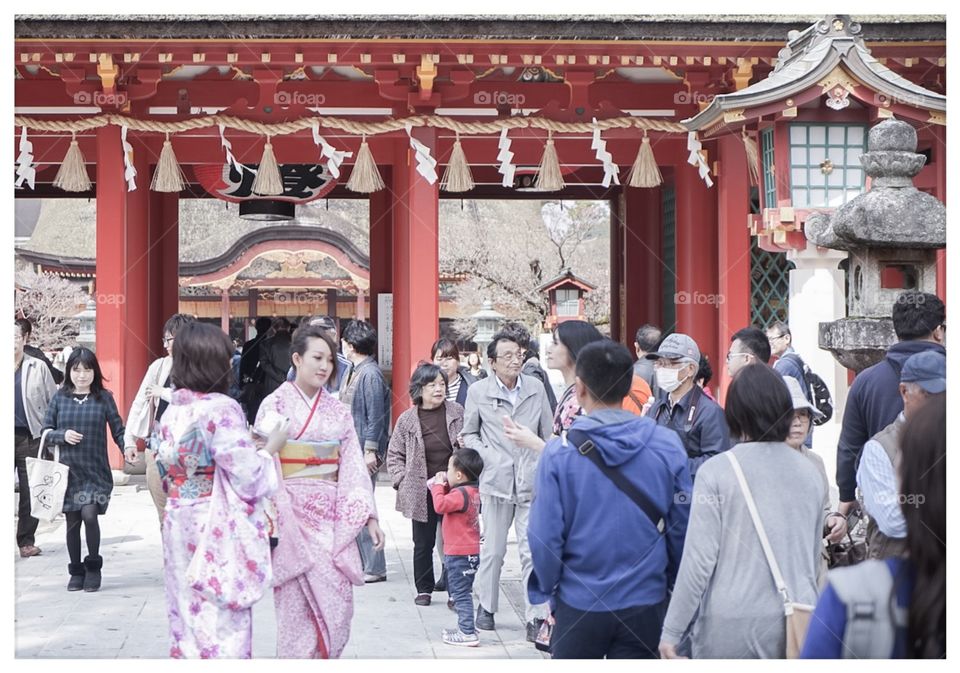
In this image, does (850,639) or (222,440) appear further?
(222,440)

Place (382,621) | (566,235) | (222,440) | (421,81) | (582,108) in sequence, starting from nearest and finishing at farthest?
1. (222,440)
2. (382,621)
3. (421,81)
4. (582,108)
5. (566,235)

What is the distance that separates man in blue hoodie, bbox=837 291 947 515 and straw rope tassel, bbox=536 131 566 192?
662 centimetres

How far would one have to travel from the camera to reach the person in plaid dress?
6.93 meters

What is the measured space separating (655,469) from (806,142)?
5.54m

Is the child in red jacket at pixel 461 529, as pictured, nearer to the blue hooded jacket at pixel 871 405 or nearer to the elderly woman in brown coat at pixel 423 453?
the elderly woman in brown coat at pixel 423 453

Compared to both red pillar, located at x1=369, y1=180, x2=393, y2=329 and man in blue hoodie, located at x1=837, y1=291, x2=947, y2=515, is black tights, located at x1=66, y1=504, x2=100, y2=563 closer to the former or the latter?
man in blue hoodie, located at x1=837, y1=291, x2=947, y2=515

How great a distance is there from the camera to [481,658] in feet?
18.1

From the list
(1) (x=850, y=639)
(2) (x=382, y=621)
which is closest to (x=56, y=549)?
(2) (x=382, y=621)

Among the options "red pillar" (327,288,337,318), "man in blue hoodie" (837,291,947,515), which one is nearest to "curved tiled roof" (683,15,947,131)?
"man in blue hoodie" (837,291,947,515)

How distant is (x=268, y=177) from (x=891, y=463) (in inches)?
332

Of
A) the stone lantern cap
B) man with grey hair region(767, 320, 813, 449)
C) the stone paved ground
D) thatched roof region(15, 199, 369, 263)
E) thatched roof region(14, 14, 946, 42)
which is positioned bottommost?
the stone paved ground

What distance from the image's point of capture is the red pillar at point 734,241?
1080 centimetres

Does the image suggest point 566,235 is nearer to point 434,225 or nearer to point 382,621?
point 434,225

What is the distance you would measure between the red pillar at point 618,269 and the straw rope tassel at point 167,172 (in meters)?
5.89
